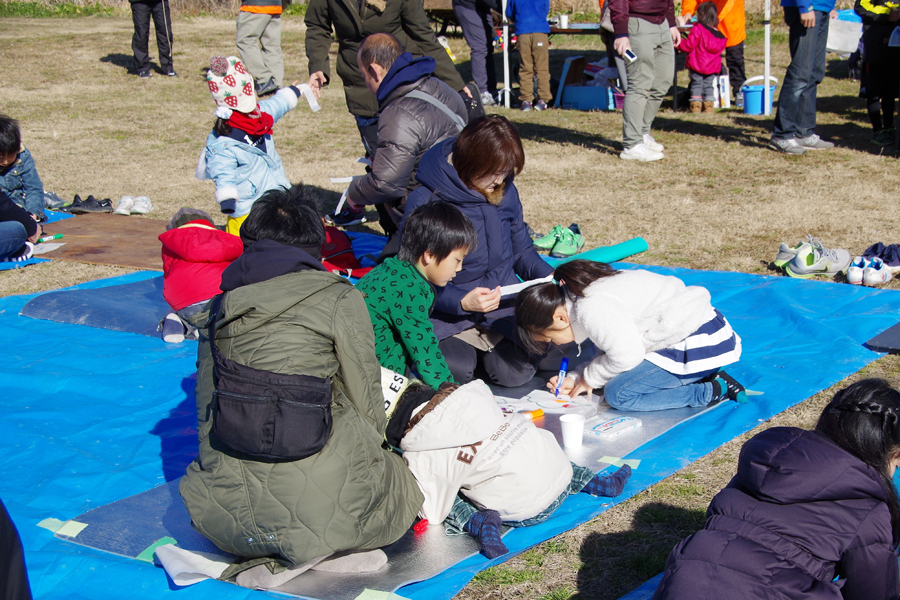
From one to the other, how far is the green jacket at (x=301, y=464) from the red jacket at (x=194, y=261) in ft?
6.80

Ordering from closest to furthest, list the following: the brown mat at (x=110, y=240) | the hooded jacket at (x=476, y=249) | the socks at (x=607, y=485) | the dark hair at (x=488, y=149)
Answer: the socks at (x=607, y=485) → the dark hair at (x=488, y=149) → the hooded jacket at (x=476, y=249) → the brown mat at (x=110, y=240)

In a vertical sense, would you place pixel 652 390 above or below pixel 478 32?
below

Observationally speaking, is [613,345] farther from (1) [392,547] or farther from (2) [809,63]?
(2) [809,63]

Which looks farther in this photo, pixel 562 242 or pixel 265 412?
pixel 562 242

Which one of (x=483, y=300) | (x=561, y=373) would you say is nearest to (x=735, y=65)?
(x=561, y=373)

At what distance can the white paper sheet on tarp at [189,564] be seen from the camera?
223cm

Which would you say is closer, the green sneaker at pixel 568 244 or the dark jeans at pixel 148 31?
the green sneaker at pixel 568 244

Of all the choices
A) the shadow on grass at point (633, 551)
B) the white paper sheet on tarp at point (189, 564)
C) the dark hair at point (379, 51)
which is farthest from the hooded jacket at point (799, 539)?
the dark hair at point (379, 51)

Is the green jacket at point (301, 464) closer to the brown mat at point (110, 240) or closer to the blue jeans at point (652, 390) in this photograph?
the blue jeans at point (652, 390)

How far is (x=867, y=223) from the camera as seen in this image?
5531mm

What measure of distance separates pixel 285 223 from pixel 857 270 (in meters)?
3.56

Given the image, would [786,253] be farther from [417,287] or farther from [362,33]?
[362,33]

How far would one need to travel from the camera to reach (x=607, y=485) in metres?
2.63

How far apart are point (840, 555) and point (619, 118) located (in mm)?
9303
